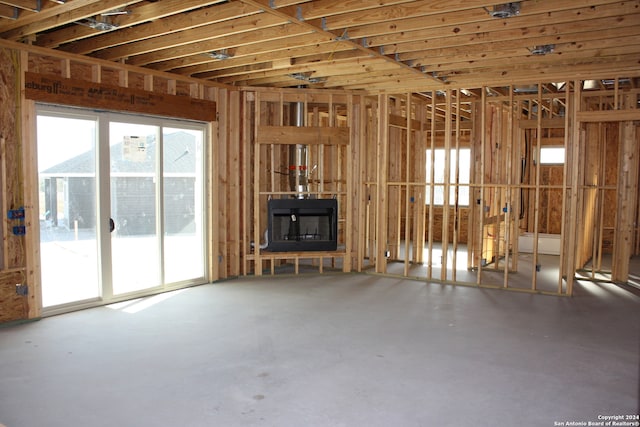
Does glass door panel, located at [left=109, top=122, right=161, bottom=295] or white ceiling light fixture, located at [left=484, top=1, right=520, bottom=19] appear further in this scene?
glass door panel, located at [left=109, top=122, right=161, bottom=295]

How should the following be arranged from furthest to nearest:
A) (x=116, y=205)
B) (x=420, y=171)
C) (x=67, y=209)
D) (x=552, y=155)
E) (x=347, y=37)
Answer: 1. (x=552, y=155)
2. (x=420, y=171)
3. (x=116, y=205)
4. (x=67, y=209)
5. (x=347, y=37)

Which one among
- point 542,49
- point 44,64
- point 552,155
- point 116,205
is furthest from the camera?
point 552,155

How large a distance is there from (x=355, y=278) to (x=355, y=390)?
4.31 metres

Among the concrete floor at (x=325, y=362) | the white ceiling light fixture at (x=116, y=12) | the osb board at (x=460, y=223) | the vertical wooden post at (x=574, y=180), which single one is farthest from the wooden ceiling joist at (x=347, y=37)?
the osb board at (x=460, y=223)

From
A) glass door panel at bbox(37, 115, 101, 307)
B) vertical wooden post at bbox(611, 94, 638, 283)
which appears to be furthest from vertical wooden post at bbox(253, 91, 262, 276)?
vertical wooden post at bbox(611, 94, 638, 283)

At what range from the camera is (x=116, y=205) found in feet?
21.1

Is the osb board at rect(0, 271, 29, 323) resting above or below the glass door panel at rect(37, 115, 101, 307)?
below

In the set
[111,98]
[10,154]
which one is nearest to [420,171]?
[111,98]

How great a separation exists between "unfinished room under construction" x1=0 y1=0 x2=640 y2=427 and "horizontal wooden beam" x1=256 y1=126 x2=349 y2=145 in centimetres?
3

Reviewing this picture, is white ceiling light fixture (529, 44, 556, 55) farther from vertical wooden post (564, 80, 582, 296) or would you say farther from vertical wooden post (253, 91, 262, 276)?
vertical wooden post (253, 91, 262, 276)

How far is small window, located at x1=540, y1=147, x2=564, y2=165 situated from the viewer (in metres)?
12.0

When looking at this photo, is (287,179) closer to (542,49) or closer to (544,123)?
(544,123)

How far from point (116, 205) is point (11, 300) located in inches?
63.3

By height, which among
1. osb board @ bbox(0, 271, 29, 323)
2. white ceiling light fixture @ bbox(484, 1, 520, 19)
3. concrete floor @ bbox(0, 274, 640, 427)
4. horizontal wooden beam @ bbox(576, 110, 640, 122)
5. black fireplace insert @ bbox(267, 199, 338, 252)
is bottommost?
concrete floor @ bbox(0, 274, 640, 427)
